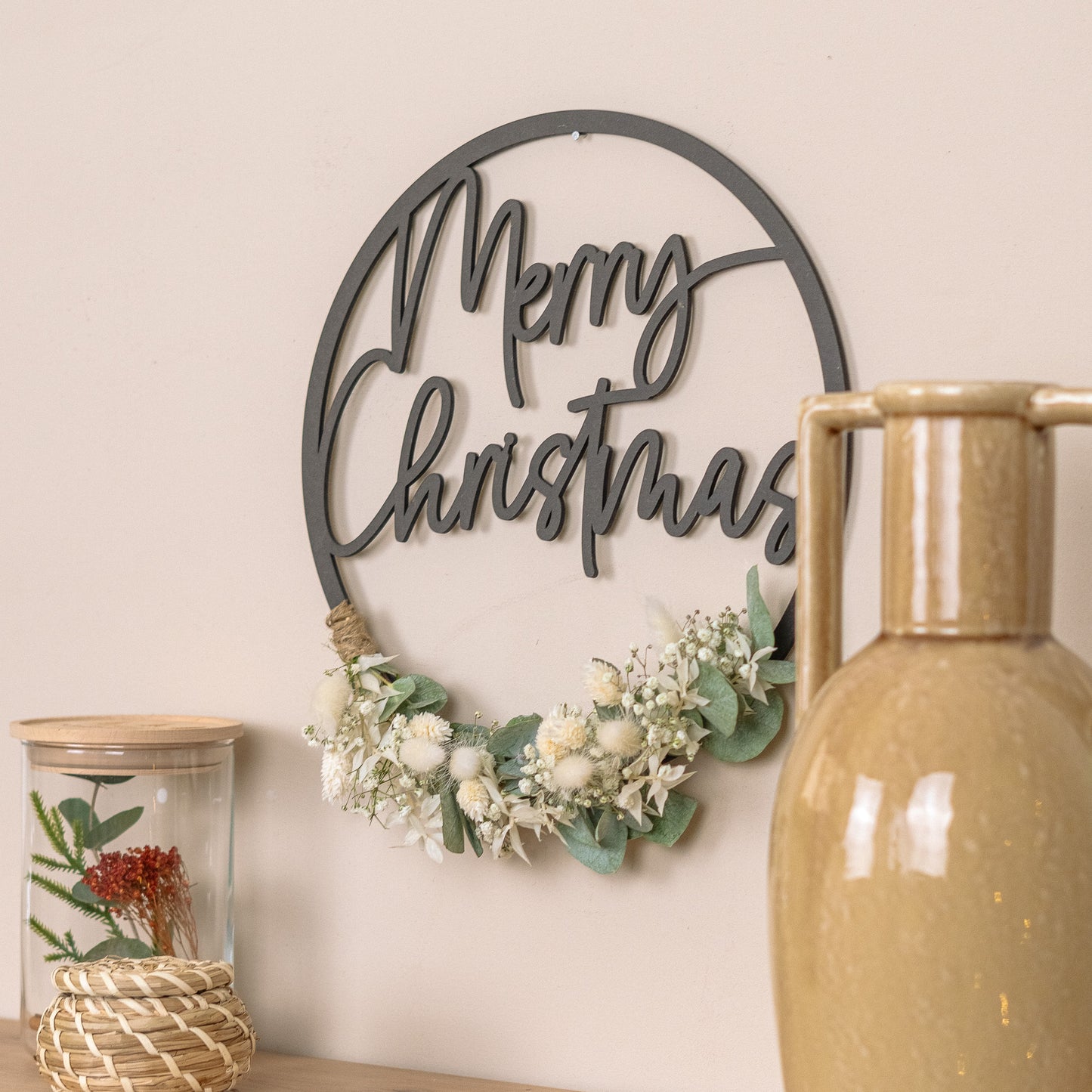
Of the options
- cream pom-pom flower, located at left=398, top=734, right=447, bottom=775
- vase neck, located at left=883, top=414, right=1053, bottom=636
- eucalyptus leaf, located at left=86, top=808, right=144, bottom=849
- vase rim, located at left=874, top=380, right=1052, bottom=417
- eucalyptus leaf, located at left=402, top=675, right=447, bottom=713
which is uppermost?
vase rim, located at left=874, top=380, right=1052, bottom=417

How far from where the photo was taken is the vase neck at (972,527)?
0.58 m

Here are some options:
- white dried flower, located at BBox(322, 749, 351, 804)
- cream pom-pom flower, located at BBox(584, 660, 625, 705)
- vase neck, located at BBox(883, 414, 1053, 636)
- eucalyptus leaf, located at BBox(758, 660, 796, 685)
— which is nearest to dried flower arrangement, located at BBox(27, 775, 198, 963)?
white dried flower, located at BBox(322, 749, 351, 804)

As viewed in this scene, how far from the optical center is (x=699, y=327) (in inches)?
34.9

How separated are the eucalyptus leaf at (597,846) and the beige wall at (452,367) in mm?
37

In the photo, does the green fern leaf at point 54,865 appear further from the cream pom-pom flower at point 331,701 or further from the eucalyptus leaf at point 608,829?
the eucalyptus leaf at point 608,829

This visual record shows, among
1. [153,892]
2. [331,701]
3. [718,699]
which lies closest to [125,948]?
[153,892]

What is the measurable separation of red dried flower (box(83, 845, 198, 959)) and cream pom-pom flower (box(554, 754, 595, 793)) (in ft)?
1.14

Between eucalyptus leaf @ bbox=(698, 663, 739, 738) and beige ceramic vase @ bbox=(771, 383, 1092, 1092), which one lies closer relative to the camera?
beige ceramic vase @ bbox=(771, 383, 1092, 1092)

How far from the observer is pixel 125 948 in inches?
38.0

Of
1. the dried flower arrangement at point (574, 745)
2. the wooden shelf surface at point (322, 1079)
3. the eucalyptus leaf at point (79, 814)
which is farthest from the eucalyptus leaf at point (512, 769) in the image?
the eucalyptus leaf at point (79, 814)

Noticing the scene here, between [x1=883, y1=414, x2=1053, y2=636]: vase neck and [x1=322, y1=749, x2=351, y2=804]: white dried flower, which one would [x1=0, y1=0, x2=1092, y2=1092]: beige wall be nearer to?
[x1=322, y1=749, x2=351, y2=804]: white dried flower

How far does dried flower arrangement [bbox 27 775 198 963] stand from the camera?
3.11 ft

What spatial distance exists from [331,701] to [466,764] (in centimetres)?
12

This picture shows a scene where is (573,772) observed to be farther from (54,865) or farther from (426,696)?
(54,865)
